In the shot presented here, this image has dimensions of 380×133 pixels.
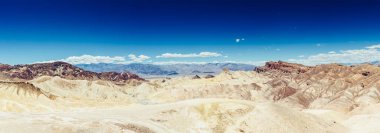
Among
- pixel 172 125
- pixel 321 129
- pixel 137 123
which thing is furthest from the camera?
pixel 321 129

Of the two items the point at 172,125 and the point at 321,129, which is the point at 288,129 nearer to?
the point at 321,129

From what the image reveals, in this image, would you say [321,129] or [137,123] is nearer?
[137,123]

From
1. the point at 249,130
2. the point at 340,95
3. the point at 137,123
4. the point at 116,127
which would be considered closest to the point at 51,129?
the point at 116,127

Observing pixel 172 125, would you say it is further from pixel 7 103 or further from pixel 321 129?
pixel 7 103

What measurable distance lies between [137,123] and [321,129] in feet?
99.9

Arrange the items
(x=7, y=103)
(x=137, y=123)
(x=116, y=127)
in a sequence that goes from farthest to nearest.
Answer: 1. (x=7, y=103)
2. (x=137, y=123)
3. (x=116, y=127)

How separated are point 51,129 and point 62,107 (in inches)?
3285

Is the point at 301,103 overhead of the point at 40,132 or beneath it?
beneath

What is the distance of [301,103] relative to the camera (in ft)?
644

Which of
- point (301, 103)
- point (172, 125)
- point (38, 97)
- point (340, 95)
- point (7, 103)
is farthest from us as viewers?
point (301, 103)

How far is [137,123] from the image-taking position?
60500 mm

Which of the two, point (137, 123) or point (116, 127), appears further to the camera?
point (137, 123)

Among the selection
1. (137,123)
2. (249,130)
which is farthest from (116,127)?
(249,130)

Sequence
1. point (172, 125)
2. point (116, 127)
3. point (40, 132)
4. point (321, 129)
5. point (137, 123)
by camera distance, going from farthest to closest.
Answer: point (321, 129) < point (172, 125) < point (137, 123) < point (116, 127) < point (40, 132)
